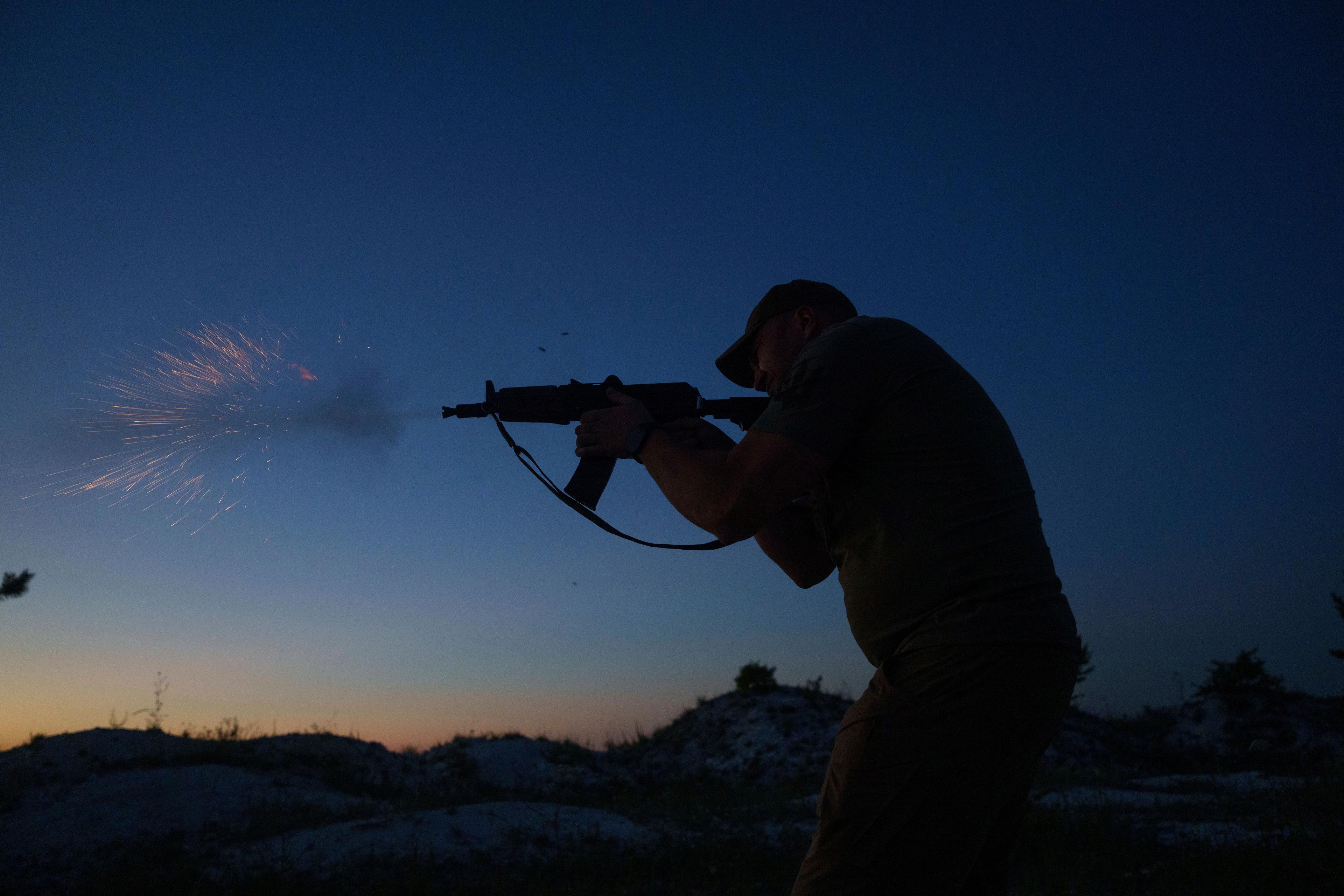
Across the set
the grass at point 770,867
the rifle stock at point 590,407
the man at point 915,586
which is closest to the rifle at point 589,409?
the rifle stock at point 590,407

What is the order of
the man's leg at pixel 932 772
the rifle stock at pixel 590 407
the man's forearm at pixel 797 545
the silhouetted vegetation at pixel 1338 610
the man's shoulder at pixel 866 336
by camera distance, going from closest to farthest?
the man's leg at pixel 932 772 < the man's shoulder at pixel 866 336 < the man's forearm at pixel 797 545 < the rifle stock at pixel 590 407 < the silhouetted vegetation at pixel 1338 610

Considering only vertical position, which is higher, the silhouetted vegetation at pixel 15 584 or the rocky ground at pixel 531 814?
the silhouetted vegetation at pixel 15 584

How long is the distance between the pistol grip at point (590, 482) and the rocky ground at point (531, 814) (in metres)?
4.25

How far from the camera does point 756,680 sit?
66.1ft

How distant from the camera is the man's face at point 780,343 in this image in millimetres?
2762

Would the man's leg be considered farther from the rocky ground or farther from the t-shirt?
the rocky ground

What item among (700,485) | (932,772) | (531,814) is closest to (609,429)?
(700,485)

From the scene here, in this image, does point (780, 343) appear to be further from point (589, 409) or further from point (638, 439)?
point (589, 409)

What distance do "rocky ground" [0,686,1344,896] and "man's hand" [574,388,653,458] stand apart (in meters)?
4.90

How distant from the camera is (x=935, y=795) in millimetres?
1835

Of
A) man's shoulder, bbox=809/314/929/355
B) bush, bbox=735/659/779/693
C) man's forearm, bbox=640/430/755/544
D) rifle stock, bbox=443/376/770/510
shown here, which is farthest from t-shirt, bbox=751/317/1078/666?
bush, bbox=735/659/779/693

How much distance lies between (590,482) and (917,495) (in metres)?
1.91

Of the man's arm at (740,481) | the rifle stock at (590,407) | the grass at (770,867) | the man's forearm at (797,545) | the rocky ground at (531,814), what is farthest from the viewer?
the rocky ground at (531,814)

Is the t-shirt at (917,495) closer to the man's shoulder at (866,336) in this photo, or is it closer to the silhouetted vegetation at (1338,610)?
the man's shoulder at (866,336)
